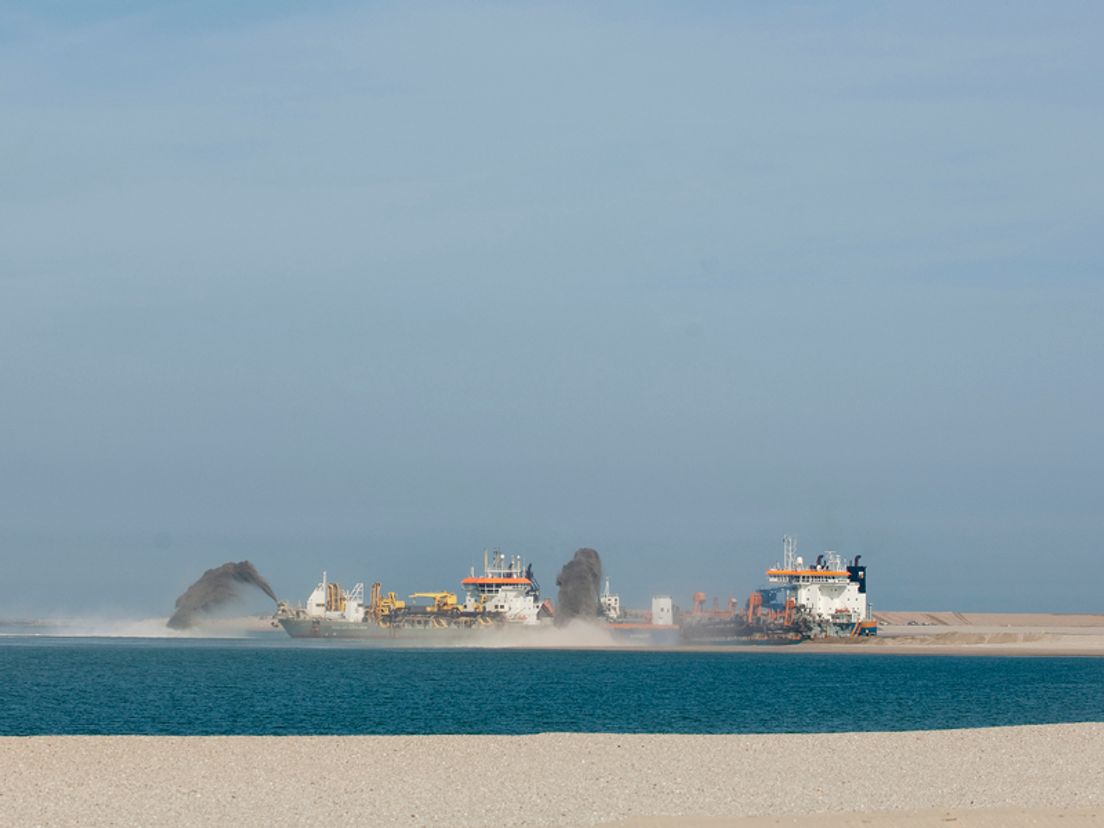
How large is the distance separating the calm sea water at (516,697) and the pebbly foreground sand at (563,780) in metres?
10.0

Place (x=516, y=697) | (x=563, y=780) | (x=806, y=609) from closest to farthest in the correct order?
(x=563, y=780) < (x=516, y=697) < (x=806, y=609)

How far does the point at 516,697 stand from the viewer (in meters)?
57.6

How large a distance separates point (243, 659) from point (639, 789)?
83890 millimetres

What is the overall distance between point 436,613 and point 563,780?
135 meters

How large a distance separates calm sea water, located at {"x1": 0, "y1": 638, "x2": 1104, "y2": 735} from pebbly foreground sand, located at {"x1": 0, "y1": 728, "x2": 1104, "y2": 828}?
1003 cm

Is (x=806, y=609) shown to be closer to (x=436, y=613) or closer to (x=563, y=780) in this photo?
(x=436, y=613)

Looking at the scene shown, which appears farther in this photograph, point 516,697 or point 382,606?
point 382,606

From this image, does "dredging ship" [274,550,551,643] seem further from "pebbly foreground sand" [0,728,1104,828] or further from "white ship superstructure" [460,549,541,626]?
"pebbly foreground sand" [0,728,1104,828]

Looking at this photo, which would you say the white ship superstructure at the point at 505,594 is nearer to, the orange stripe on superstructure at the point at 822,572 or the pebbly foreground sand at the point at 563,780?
the orange stripe on superstructure at the point at 822,572

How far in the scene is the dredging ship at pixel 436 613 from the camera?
6152 inches

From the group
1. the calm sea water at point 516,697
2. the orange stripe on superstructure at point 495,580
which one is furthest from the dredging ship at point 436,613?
the calm sea water at point 516,697

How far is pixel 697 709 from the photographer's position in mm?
50500

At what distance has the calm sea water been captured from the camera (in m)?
43.5

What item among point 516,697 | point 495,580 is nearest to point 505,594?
point 495,580
